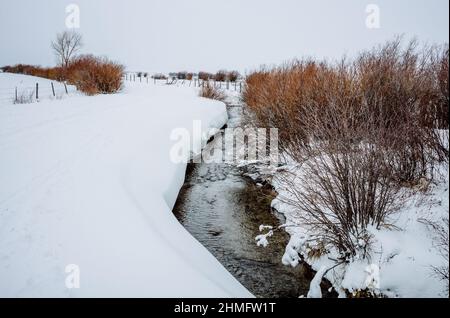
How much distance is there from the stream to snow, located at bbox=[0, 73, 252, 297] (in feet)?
1.81

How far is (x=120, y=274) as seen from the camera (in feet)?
10.3

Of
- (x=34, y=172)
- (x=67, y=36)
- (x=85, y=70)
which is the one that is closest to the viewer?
(x=34, y=172)

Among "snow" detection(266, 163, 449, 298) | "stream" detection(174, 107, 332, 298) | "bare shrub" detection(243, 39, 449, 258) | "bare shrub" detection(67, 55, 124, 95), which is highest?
"bare shrub" detection(67, 55, 124, 95)

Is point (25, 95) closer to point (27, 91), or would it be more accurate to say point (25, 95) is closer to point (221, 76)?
point (27, 91)

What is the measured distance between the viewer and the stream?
14.2 feet

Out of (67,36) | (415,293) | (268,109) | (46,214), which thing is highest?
(67,36)

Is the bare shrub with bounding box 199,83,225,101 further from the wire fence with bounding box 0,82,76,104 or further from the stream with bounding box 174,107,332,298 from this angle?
the stream with bounding box 174,107,332,298

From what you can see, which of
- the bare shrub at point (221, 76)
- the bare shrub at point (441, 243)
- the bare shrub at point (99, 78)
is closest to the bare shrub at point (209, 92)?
the bare shrub at point (99, 78)

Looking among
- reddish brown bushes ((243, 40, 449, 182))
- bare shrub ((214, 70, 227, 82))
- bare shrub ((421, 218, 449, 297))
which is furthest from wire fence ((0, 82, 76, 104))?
bare shrub ((214, 70, 227, 82))

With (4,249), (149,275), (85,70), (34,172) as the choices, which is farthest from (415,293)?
(85,70)

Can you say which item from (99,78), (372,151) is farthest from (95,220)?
(99,78)

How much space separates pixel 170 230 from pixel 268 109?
6167mm

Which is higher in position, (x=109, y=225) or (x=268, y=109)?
(x=268, y=109)

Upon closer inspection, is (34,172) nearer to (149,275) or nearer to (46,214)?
(46,214)
